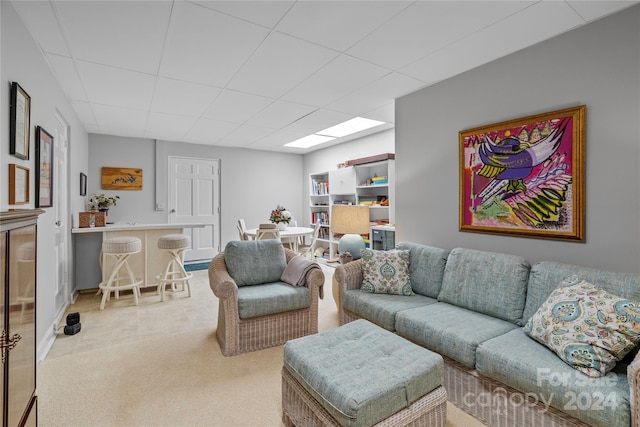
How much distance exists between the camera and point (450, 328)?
1924mm

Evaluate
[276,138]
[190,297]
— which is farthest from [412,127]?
[190,297]

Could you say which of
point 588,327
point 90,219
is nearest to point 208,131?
point 90,219

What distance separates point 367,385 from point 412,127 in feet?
8.69

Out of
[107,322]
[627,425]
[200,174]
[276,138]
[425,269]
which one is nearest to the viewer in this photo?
[627,425]

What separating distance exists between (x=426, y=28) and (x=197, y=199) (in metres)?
5.24

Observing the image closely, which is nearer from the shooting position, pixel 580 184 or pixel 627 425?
pixel 627 425

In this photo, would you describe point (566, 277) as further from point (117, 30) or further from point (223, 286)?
point (117, 30)

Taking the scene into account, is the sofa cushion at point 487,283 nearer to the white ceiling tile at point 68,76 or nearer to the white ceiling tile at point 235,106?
the white ceiling tile at point 235,106

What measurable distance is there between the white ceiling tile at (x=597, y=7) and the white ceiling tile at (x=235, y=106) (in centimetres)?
268

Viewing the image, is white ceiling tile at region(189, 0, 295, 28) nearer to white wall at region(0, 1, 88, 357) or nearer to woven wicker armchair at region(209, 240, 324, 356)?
white wall at region(0, 1, 88, 357)

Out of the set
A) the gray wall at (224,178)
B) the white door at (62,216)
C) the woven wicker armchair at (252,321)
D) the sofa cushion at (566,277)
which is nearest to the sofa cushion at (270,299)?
the woven wicker armchair at (252,321)

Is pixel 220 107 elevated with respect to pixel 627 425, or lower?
elevated

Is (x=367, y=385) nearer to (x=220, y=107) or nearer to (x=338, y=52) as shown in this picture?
(x=338, y=52)

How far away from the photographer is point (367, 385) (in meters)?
1.36
